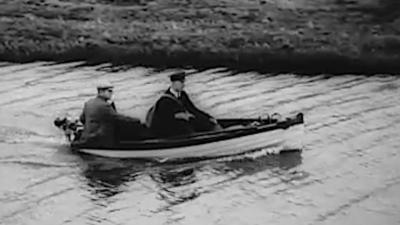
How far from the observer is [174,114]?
19688 mm

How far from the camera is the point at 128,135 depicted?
65.7 feet

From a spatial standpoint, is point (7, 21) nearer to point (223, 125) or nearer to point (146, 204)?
point (223, 125)

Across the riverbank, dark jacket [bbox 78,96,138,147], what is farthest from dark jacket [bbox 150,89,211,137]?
the riverbank

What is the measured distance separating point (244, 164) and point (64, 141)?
12.9 ft

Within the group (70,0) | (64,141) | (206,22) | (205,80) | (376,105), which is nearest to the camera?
(64,141)

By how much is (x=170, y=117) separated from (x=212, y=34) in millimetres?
14304

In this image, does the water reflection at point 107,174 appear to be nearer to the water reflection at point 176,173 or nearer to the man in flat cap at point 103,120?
the water reflection at point 176,173

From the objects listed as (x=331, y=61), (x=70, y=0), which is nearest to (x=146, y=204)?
(x=331, y=61)

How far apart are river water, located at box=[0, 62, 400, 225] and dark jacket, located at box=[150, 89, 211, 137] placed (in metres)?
0.63

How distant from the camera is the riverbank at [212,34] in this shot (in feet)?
103

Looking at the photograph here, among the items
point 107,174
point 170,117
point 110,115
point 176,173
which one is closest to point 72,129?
point 110,115

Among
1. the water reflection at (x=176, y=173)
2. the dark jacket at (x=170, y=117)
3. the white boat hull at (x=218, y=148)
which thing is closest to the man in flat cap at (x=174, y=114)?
the dark jacket at (x=170, y=117)

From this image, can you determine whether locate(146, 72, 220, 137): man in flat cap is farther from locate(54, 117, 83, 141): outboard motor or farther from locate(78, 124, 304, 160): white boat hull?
locate(54, 117, 83, 141): outboard motor

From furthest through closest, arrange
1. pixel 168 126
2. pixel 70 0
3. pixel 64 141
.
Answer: pixel 70 0 → pixel 64 141 → pixel 168 126
